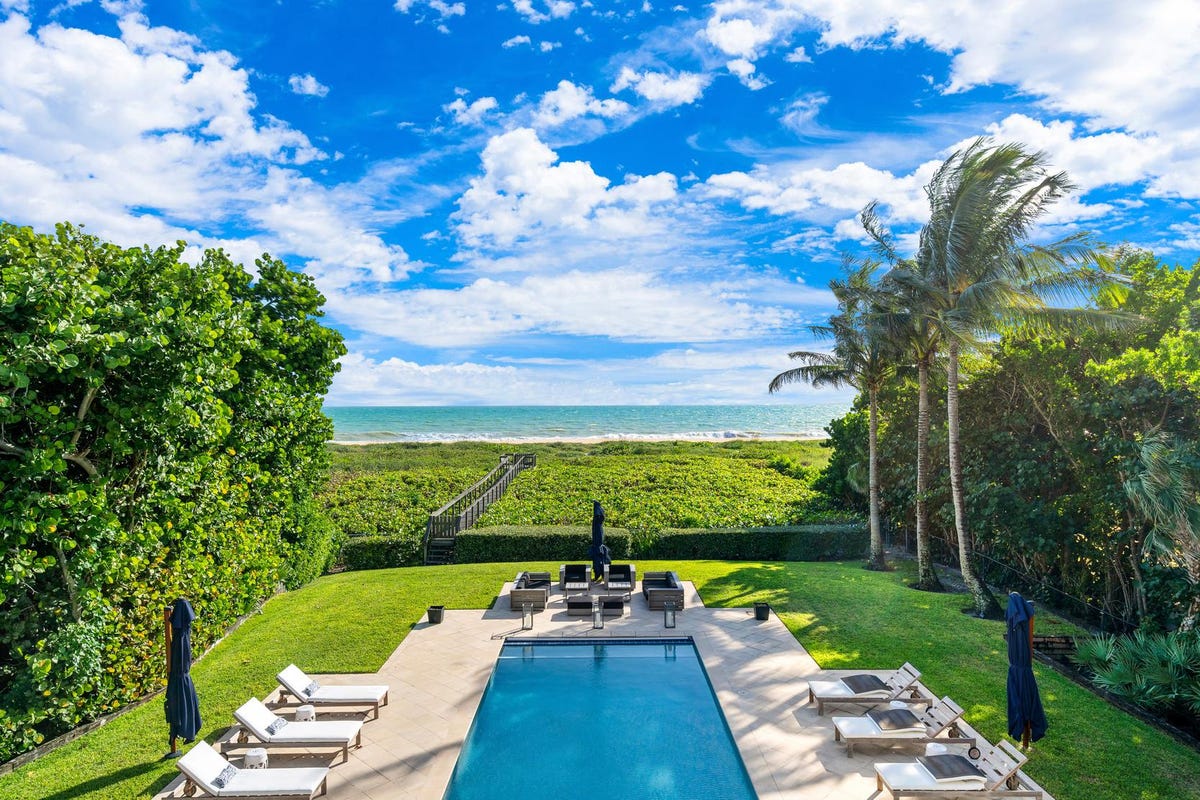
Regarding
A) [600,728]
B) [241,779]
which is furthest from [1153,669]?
[241,779]

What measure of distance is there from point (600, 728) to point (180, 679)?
5947 mm

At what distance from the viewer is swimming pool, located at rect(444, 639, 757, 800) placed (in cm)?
820

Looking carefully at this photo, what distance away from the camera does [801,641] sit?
43.7ft

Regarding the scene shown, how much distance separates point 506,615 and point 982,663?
992cm

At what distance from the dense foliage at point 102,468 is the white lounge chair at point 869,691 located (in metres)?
10.4

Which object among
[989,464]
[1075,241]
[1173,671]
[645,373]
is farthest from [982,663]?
[645,373]

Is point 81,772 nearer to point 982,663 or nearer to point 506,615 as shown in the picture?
point 506,615

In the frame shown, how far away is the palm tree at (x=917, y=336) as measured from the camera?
1692cm

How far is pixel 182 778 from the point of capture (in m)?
8.29

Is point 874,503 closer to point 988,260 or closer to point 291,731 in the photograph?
point 988,260

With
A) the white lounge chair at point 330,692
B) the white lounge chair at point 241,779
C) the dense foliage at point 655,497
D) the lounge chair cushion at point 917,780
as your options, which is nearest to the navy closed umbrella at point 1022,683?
the lounge chair cushion at point 917,780

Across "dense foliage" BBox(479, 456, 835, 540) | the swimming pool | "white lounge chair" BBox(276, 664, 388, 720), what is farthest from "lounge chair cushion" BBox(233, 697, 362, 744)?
"dense foliage" BBox(479, 456, 835, 540)

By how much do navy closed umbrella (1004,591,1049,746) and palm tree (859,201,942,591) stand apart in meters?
9.46

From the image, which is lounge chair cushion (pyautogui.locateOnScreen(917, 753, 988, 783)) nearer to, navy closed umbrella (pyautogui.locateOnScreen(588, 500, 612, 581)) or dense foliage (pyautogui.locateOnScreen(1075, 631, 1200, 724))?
dense foliage (pyautogui.locateOnScreen(1075, 631, 1200, 724))
